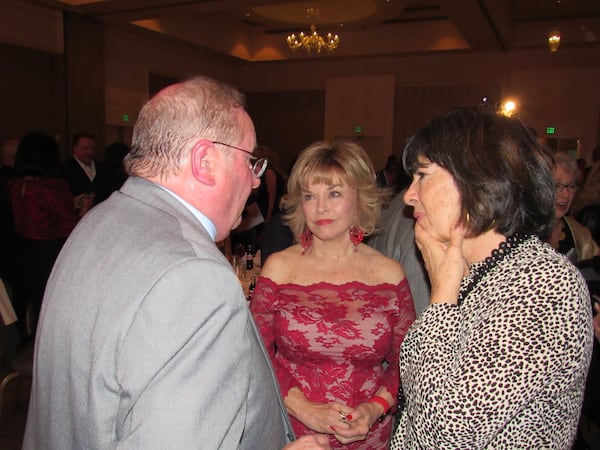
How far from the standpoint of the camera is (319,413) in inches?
70.5

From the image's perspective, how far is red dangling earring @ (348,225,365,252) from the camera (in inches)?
82.1

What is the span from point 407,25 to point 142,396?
10.5m

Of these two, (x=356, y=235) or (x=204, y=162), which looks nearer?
(x=204, y=162)

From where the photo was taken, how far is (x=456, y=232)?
1252mm

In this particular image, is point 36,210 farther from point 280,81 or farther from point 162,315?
point 280,81

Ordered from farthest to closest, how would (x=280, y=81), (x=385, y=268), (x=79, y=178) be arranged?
(x=280, y=81) < (x=79, y=178) < (x=385, y=268)

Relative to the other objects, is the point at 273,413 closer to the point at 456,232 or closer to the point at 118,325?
the point at 118,325

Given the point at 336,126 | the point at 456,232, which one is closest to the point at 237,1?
the point at 336,126

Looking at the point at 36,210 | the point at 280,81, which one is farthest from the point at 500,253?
the point at 280,81

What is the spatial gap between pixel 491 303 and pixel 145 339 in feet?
2.52

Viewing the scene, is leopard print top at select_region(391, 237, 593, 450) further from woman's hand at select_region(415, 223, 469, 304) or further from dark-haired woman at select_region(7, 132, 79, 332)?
dark-haired woman at select_region(7, 132, 79, 332)

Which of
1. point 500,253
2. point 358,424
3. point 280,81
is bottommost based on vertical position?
point 358,424

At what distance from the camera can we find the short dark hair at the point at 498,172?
1174mm

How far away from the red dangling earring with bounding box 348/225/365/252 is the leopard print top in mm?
891
